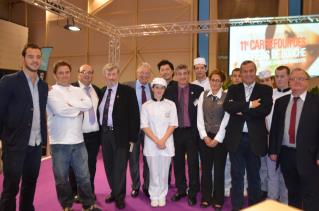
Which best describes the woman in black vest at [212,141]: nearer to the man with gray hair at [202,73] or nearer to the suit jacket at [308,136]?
the man with gray hair at [202,73]

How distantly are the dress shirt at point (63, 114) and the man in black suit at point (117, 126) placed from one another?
38 centimetres

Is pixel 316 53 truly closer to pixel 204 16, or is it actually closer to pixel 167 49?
pixel 204 16

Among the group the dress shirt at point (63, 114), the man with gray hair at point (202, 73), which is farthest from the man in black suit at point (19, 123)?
the man with gray hair at point (202, 73)

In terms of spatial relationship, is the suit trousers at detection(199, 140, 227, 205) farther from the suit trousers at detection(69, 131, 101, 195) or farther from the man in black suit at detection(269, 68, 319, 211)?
the suit trousers at detection(69, 131, 101, 195)

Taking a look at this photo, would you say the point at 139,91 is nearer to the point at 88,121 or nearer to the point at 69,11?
the point at 88,121

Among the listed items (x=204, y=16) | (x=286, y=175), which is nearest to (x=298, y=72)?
(x=286, y=175)

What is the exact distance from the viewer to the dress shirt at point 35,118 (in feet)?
8.38

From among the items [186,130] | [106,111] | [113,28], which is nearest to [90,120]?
[106,111]

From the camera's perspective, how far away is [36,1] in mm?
5770

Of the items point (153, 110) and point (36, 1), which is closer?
point (153, 110)

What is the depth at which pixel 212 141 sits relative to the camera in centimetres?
312

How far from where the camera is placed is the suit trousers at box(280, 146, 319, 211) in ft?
8.52

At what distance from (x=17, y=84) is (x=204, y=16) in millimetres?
8102

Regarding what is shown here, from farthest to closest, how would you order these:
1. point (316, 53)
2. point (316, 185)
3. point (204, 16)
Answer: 1. point (204, 16)
2. point (316, 53)
3. point (316, 185)
